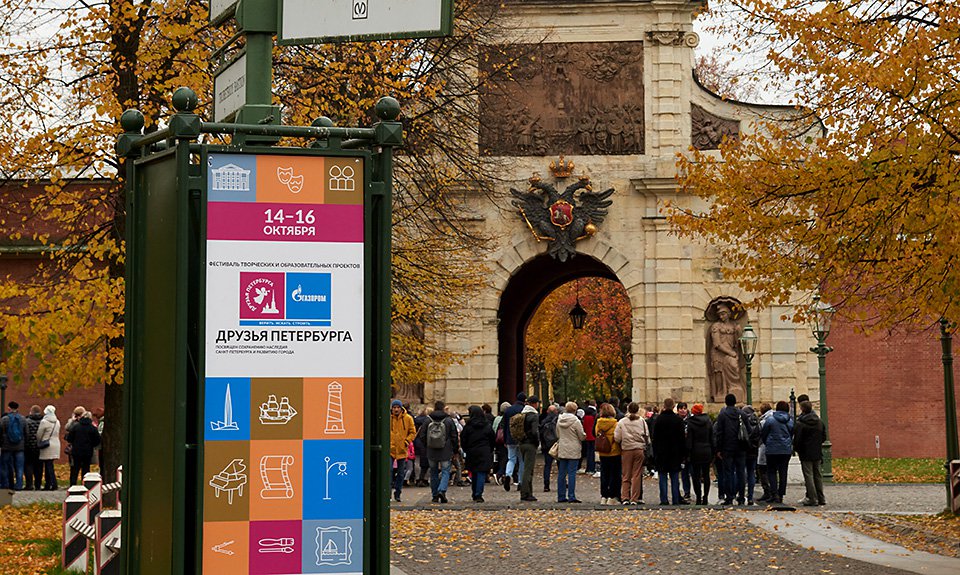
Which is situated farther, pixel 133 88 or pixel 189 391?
pixel 133 88

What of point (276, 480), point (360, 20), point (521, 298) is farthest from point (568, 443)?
point (521, 298)

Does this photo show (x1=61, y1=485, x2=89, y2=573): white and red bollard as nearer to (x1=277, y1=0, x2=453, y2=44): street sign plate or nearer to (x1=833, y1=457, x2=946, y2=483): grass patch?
(x1=277, y1=0, x2=453, y2=44): street sign plate

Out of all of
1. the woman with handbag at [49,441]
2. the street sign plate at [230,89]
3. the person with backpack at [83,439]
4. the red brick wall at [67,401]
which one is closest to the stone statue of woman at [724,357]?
the person with backpack at [83,439]

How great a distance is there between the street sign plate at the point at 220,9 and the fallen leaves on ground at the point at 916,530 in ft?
39.7

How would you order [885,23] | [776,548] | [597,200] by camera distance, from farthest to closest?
[597,200]
[776,548]
[885,23]

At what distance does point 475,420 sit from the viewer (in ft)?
80.2

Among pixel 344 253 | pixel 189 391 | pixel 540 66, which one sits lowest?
pixel 189 391

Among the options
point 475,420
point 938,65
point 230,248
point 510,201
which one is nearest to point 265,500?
point 230,248

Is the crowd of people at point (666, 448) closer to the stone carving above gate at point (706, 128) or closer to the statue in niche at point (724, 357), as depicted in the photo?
the statue in niche at point (724, 357)

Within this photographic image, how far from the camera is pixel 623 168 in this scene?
123 feet

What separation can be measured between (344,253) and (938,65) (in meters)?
10.00

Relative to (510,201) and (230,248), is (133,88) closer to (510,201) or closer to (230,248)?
(230,248)

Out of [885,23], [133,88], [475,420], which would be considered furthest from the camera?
[475,420]

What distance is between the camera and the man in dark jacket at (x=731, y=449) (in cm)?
2316
